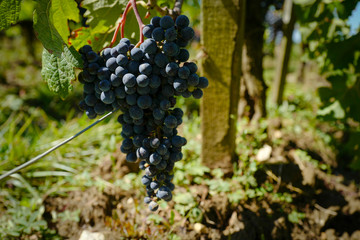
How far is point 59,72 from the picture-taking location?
0.82m

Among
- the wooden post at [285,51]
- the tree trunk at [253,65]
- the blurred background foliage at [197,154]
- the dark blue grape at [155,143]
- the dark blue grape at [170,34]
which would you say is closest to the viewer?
the dark blue grape at [170,34]

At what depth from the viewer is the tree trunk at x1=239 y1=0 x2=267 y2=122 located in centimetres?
200

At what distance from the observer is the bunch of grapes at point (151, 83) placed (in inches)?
29.1

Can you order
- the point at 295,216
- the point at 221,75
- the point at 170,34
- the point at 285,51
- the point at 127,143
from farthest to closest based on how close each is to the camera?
the point at 285,51 < the point at 295,216 < the point at 221,75 < the point at 127,143 < the point at 170,34

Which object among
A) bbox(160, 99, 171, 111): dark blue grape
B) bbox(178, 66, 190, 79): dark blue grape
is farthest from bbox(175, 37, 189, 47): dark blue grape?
bbox(160, 99, 171, 111): dark blue grape

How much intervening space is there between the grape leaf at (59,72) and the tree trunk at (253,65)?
5.45ft

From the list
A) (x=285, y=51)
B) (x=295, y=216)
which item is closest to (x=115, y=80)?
(x=295, y=216)

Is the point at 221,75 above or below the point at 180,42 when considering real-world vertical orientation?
below

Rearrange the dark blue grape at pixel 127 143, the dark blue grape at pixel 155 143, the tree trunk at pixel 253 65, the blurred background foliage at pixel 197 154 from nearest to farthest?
the dark blue grape at pixel 155 143 → the dark blue grape at pixel 127 143 → the blurred background foliage at pixel 197 154 → the tree trunk at pixel 253 65

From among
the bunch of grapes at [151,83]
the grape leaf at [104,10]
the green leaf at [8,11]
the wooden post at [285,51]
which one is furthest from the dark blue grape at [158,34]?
the wooden post at [285,51]

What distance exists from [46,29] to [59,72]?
17cm

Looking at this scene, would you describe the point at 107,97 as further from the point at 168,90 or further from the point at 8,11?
the point at 8,11

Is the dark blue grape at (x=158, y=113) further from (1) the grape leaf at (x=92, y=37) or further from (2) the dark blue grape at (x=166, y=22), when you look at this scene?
(1) the grape leaf at (x=92, y=37)

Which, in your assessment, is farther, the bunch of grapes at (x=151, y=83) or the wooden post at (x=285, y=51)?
the wooden post at (x=285, y=51)
